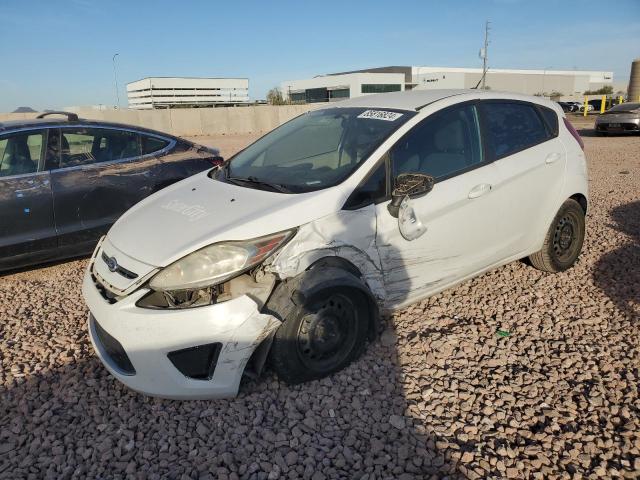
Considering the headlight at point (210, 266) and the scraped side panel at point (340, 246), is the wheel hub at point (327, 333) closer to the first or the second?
the scraped side panel at point (340, 246)

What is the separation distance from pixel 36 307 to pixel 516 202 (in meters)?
4.10

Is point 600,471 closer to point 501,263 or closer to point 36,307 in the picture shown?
point 501,263

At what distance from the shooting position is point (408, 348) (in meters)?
3.35

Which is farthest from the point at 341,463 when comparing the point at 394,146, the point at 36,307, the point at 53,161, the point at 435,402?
the point at 53,161

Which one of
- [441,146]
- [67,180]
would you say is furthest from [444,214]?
[67,180]

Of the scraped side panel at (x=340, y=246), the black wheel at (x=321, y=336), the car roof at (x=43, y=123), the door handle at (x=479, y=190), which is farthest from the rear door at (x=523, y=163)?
the car roof at (x=43, y=123)

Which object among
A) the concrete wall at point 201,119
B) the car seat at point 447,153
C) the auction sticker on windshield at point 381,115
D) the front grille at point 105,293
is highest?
the auction sticker on windshield at point 381,115

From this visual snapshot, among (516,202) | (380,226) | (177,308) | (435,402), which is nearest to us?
(177,308)

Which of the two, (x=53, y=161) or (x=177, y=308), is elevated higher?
(x=53, y=161)

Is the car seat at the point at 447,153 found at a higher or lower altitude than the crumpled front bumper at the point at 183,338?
higher

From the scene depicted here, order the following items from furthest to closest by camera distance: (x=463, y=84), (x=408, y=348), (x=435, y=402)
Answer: (x=463, y=84) → (x=408, y=348) → (x=435, y=402)

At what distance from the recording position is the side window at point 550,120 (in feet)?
14.2

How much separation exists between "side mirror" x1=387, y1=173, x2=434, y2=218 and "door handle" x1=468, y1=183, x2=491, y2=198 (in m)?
0.54

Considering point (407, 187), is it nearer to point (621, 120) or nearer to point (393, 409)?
point (393, 409)
